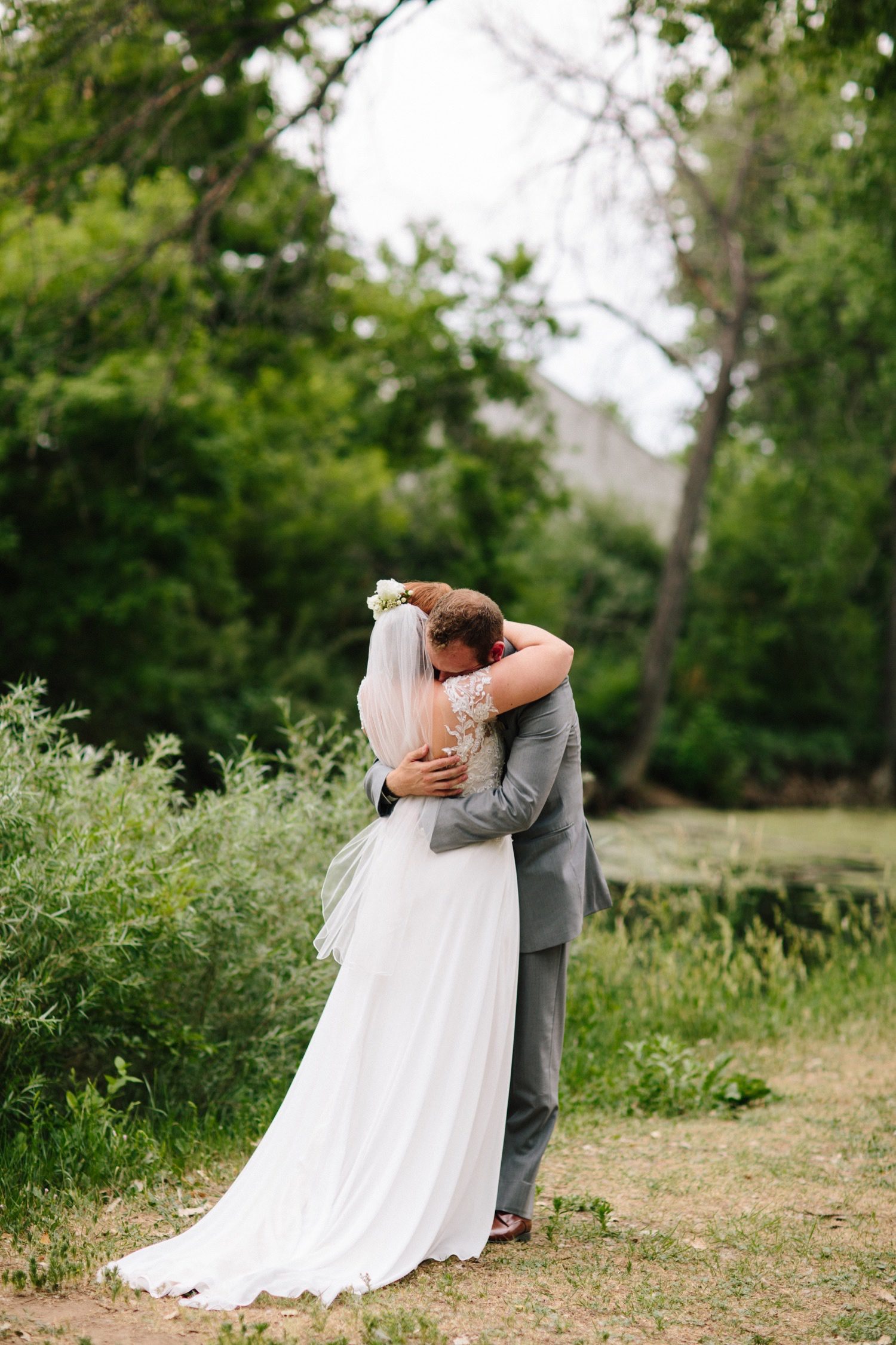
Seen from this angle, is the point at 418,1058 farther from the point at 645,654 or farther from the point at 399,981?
the point at 645,654

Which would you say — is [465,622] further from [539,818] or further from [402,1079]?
[402,1079]

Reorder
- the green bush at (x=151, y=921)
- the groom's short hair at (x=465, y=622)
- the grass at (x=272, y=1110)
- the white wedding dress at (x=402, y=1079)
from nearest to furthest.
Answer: the grass at (x=272, y=1110), the white wedding dress at (x=402, y=1079), the groom's short hair at (x=465, y=622), the green bush at (x=151, y=921)

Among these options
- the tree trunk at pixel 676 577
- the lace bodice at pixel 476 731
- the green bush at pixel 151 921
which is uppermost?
the tree trunk at pixel 676 577

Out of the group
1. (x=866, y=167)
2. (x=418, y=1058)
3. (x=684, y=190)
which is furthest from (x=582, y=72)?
(x=418, y=1058)

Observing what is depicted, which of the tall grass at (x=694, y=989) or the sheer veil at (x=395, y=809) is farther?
the tall grass at (x=694, y=989)

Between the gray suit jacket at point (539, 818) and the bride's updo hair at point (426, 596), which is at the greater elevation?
the bride's updo hair at point (426, 596)

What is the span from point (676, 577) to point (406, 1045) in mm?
18556

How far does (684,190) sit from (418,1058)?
64.5 feet

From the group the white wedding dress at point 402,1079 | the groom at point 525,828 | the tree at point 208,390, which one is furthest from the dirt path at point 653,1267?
the tree at point 208,390

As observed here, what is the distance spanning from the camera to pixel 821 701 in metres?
26.4

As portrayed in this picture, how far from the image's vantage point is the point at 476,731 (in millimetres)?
3639

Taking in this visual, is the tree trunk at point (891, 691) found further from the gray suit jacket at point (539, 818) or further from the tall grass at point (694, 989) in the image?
the gray suit jacket at point (539, 818)

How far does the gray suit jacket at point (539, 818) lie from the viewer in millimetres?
3570

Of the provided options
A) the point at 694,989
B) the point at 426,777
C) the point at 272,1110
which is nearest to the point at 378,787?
the point at 426,777
